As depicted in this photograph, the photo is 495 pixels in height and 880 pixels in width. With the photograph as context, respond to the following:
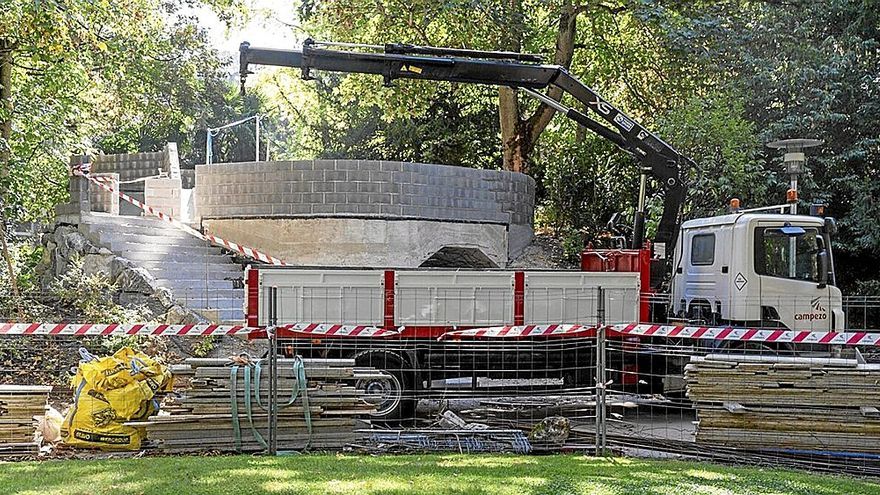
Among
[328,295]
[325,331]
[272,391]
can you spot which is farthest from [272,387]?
[328,295]

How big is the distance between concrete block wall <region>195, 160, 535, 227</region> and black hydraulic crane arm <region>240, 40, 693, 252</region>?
10.8 feet

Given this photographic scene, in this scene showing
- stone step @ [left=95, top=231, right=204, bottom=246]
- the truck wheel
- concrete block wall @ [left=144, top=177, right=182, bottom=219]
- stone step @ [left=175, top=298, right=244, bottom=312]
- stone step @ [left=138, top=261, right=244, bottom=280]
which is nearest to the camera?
the truck wheel

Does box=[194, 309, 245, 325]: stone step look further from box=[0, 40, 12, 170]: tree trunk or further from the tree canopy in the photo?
box=[0, 40, 12, 170]: tree trunk

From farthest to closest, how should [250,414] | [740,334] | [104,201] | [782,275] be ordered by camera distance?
[104,201]
[782,275]
[740,334]
[250,414]

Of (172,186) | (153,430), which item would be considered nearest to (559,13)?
(172,186)

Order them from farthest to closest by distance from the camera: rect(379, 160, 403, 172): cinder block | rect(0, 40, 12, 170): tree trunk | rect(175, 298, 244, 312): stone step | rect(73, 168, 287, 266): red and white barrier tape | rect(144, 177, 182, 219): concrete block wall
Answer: rect(144, 177, 182, 219): concrete block wall < rect(379, 160, 403, 172): cinder block < rect(73, 168, 287, 266): red and white barrier tape < rect(0, 40, 12, 170): tree trunk < rect(175, 298, 244, 312): stone step

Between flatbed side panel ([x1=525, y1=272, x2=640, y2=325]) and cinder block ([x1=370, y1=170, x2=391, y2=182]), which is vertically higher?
cinder block ([x1=370, y1=170, x2=391, y2=182])

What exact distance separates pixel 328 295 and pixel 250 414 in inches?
80.7

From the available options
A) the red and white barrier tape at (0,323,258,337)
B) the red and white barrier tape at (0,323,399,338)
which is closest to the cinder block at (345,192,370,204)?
the red and white barrier tape at (0,323,399,338)

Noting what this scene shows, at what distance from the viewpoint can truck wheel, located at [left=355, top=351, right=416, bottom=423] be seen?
10000 millimetres

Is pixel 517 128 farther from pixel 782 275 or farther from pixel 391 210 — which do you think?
pixel 782 275

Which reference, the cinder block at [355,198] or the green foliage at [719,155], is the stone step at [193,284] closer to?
the cinder block at [355,198]

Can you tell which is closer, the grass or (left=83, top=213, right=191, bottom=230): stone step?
the grass

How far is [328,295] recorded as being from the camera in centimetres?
1005
